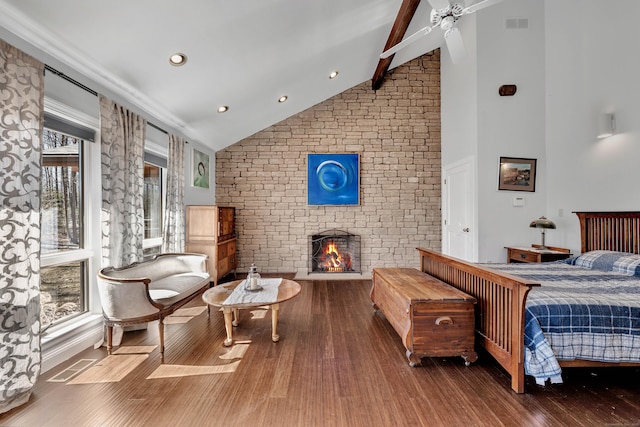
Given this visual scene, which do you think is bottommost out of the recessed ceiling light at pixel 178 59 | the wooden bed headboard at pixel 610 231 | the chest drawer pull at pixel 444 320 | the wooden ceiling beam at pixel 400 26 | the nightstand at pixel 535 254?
the chest drawer pull at pixel 444 320

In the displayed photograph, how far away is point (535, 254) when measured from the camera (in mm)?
3736

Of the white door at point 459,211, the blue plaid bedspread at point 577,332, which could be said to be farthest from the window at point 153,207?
the white door at point 459,211

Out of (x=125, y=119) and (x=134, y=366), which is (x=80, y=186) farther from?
(x=134, y=366)

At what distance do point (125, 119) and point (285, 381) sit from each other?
2981mm

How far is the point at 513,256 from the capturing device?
407 centimetres

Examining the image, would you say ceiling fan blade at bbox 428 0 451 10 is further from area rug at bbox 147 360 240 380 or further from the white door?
area rug at bbox 147 360 240 380

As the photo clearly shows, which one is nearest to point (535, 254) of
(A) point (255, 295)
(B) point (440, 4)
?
(B) point (440, 4)

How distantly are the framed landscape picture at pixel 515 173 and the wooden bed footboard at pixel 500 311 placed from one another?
2.20 m

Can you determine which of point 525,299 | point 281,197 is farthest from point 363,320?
point 281,197

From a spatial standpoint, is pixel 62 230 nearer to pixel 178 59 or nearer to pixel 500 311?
pixel 178 59

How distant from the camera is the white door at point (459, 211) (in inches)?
173

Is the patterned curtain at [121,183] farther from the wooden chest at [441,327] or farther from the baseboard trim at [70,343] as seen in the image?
the wooden chest at [441,327]

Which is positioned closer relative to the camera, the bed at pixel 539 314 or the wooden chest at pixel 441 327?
the bed at pixel 539 314

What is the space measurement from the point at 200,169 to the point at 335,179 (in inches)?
96.4
